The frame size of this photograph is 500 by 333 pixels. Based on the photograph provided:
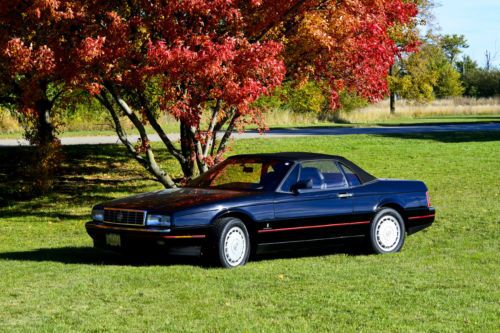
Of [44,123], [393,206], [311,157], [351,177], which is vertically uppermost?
[44,123]

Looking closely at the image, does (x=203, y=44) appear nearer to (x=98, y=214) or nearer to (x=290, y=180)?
(x=290, y=180)

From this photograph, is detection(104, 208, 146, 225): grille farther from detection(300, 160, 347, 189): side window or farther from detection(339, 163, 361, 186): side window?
detection(339, 163, 361, 186): side window

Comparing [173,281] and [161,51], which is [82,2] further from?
→ [173,281]

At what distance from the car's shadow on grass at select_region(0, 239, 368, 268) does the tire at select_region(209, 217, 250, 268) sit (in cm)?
25

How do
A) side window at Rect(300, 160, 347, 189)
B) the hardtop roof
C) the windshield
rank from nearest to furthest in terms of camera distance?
the windshield
side window at Rect(300, 160, 347, 189)
the hardtop roof

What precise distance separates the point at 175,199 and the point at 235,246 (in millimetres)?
941

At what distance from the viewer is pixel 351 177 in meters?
11.8

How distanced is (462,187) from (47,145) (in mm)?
9915

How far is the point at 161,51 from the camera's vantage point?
1433 cm

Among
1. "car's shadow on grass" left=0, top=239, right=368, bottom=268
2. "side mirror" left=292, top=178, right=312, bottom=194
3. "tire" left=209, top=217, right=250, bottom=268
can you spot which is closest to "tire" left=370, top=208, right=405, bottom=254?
"car's shadow on grass" left=0, top=239, right=368, bottom=268

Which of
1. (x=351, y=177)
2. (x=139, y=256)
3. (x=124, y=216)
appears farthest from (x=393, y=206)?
(x=124, y=216)

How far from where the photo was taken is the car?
1038 centimetres

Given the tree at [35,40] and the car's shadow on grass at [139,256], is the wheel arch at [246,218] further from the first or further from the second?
the tree at [35,40]

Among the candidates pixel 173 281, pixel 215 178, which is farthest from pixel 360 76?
pixel 173 281
